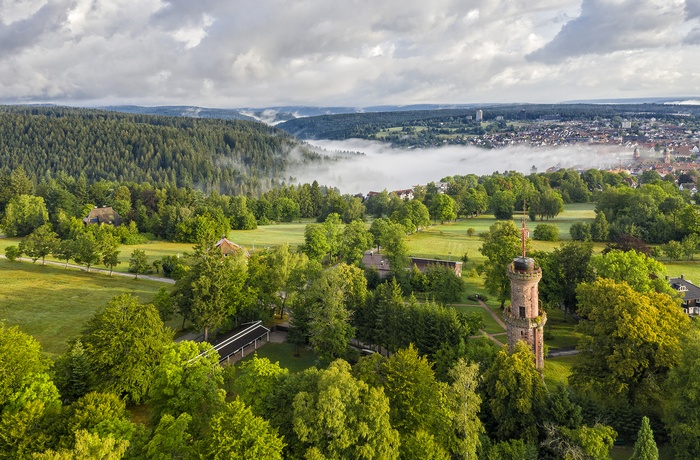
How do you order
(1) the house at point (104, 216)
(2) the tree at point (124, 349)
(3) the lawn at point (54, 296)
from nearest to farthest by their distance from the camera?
(2) the tree at point (124, 349)
(3) the lawn at point (54, 296)
(1) the house at point (104, 216)

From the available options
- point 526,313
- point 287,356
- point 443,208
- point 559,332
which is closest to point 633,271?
point 559,332

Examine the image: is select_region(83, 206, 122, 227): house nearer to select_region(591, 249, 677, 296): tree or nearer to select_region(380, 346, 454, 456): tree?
select_region(380, 346, 454, 456): tree

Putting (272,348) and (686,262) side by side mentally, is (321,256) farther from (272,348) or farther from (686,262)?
(686,262)

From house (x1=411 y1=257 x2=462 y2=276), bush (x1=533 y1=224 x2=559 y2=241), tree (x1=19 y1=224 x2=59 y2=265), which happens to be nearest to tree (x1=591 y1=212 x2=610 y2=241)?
bush (x1=533 y1=224 x2=559 y2=241)

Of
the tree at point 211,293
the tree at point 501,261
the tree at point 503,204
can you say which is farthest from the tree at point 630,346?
the tree at point 503,204

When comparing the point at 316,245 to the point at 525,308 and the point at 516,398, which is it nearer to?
the point at 525,308

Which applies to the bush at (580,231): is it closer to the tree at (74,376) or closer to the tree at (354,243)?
the tree at (354,243)
